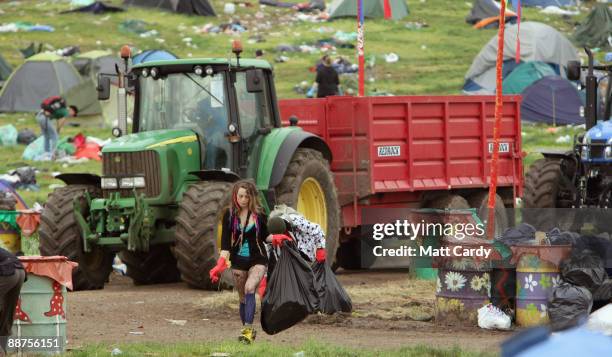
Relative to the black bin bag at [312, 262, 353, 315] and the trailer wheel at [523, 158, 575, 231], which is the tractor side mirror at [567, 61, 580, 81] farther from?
the black bin bag at [312, 262, 353, 315]

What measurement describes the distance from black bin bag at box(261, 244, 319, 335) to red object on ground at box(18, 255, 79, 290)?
4.92ft

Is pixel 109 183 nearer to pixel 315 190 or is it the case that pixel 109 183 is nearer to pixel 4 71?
pixel 315 190

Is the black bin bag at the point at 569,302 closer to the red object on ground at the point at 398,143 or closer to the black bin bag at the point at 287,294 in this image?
the black bin bag at the point at 287,294

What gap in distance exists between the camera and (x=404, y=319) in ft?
39.8

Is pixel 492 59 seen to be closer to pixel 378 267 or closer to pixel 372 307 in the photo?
pixel 378 267

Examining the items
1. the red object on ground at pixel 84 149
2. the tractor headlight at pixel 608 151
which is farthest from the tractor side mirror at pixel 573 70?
the red object on ground at pixel 84 149

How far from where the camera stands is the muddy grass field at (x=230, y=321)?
10.8 m

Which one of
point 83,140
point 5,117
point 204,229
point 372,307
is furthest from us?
point 5,117

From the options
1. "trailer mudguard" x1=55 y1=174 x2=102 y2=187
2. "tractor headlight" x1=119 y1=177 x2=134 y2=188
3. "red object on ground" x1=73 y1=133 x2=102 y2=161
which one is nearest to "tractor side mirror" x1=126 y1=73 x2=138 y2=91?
"trailer mudguard" x1=55 y1=174 x2=102 y2=187

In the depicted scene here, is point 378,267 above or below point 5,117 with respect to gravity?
below

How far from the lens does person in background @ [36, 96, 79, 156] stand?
2736cm

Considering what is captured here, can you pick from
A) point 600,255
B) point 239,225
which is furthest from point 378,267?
point 239,225

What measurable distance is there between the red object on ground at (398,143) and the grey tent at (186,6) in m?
27.0

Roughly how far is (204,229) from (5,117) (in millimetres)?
20413
